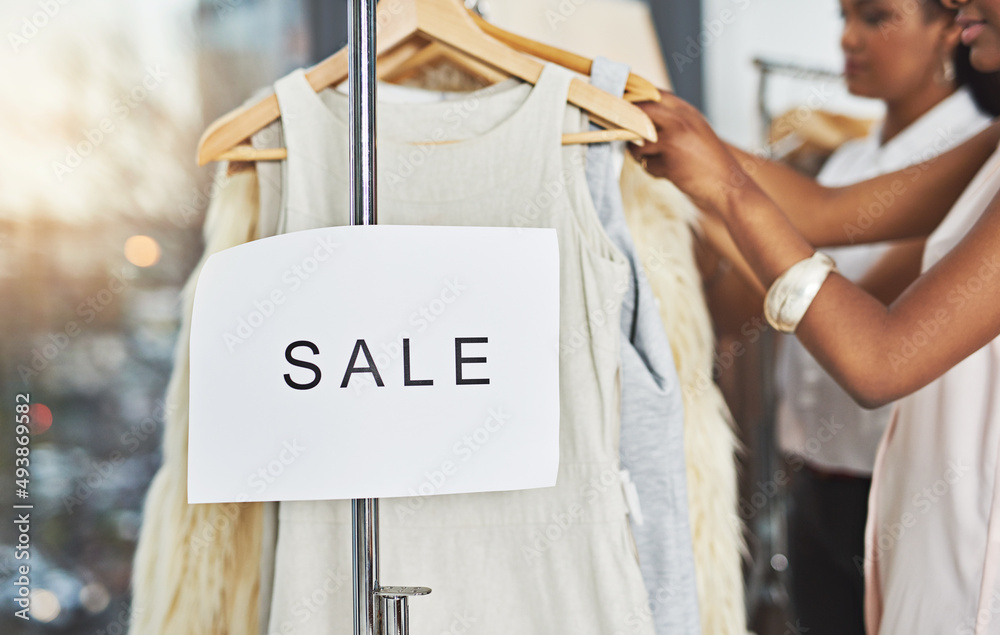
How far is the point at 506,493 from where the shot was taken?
72 centimetres

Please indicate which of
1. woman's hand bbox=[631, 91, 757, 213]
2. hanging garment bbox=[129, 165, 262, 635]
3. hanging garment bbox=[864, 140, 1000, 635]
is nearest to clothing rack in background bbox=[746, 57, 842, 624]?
hanging garment bbox=[864, 140, 1000, 635]

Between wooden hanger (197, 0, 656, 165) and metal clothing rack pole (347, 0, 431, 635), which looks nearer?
metal clothing rack pole (347, 0, 431, 635)

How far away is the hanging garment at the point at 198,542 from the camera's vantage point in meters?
0.78

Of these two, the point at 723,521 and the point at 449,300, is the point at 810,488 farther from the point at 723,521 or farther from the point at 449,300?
the point at 449,300

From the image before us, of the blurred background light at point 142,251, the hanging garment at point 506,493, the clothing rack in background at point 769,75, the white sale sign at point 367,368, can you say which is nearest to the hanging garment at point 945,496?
the clothing rack in background at point 769,75

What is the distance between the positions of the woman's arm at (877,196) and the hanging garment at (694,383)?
0.16 meters

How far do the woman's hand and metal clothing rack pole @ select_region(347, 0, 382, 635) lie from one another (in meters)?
0.38

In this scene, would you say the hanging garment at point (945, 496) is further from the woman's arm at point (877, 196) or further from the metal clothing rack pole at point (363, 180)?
the metal clothing rack pole at point (363, 180)

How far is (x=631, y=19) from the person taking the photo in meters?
1.00

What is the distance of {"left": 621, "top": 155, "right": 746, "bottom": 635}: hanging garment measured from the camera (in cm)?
86

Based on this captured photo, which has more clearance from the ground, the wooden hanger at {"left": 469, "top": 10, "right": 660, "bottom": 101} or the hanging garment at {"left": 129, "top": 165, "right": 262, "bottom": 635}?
the wooden hanger at {"left": 469, "top": 10, "right": 660, "bottom": 101}

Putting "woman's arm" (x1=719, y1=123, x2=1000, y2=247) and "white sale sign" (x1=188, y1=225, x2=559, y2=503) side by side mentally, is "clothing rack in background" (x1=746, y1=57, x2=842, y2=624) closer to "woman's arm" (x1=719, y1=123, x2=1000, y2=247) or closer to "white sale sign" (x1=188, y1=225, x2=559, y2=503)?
"woman's arm" (x1=719, y1=123, x2=1000, y2=247)

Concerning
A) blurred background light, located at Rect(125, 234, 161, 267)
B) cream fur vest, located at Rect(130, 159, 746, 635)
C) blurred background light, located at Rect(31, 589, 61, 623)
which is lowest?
blurred background light, located at Rect(31, 589, 61, 623)

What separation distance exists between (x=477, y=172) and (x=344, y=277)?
0.82ft
